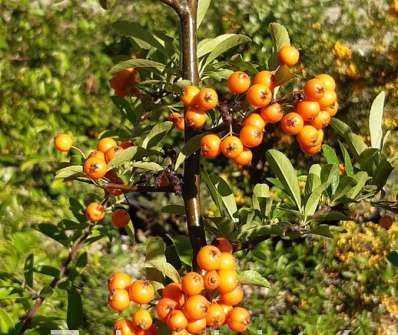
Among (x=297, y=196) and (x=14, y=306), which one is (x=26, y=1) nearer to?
(x=14, y=306)

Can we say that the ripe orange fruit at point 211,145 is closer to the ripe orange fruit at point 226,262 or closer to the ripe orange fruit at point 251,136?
the ripe orange fruit at point 251,136

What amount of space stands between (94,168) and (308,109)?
586 millimetres

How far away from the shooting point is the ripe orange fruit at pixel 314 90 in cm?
147

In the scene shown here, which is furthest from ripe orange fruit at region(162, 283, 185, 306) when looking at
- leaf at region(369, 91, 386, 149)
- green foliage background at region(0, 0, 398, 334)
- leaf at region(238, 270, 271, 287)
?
green foliage background at region(0, 0, 398, 334)

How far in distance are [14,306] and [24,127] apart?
6.26 feet

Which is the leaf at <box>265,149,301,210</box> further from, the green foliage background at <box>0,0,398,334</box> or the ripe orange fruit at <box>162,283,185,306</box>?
the green foliage background at <box>0,0,398,334</box>

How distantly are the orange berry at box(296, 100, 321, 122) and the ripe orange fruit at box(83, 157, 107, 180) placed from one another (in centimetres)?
55

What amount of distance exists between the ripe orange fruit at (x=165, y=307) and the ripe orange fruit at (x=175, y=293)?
0.01 meters

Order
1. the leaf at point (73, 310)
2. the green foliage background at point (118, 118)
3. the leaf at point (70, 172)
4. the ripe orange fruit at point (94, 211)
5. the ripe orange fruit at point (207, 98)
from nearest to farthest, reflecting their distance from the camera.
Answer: the ripe orange fruit at point (207, 98)
the leaf at point (70, 172)
the ripe orange fruit at point (94, 211)
the leaf at point (73, 310)
the green foliage background at point (118, 118)

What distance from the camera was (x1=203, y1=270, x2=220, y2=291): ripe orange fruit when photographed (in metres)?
1.52

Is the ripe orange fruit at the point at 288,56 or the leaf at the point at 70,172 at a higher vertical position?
the ripe orange fruit at the point at 288,56

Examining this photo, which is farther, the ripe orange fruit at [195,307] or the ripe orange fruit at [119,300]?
the ripe orange fruit at [119,300]

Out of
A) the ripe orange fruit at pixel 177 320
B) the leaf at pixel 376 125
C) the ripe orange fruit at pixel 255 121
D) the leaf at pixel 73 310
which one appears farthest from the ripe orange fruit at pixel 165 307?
the leaf at pixel 73 310

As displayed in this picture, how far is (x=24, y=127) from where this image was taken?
484 centimetres
